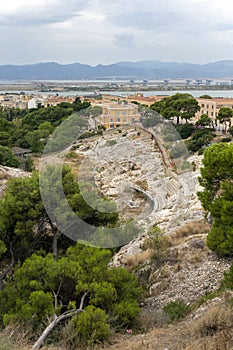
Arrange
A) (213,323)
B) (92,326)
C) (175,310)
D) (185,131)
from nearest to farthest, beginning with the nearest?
(213,323) → (92,326) → (175,310) → (185,131)

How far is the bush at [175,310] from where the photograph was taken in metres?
5.64

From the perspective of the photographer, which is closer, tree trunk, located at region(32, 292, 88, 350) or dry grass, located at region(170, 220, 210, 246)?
tree trunk, located at region(32, 292, 88, 350)

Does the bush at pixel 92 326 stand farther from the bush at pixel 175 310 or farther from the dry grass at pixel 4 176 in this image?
the dry grass at pixel 4 176

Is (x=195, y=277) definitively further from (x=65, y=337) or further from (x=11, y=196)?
(x=11, y=196)

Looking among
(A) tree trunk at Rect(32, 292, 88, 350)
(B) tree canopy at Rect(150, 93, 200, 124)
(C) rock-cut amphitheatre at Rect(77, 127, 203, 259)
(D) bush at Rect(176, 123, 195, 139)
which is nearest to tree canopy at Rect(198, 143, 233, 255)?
(A) tree trunk at Rect(32, 292, 88, 350)

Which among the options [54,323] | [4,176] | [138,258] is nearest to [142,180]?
[138,258]

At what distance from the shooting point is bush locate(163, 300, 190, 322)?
564cm

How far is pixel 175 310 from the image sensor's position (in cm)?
577

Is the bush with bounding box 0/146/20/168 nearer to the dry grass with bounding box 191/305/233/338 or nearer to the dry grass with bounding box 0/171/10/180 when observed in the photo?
the dry grass with bounding box 0/171/10/180

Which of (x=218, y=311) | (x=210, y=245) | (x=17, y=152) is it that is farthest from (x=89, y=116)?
(x=17, y=152)

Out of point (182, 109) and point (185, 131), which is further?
point (182, 109)

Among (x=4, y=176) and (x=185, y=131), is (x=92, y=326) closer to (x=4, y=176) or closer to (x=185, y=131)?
(x=4, y=176)

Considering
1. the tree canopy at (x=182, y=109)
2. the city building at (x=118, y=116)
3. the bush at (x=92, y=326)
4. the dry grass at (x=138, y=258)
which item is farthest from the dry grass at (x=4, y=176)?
the tree canopy at (x=182, y=109)

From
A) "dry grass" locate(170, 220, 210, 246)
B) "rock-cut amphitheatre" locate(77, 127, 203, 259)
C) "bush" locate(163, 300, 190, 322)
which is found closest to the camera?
"bush" locate(163, 300, 190, 322)
